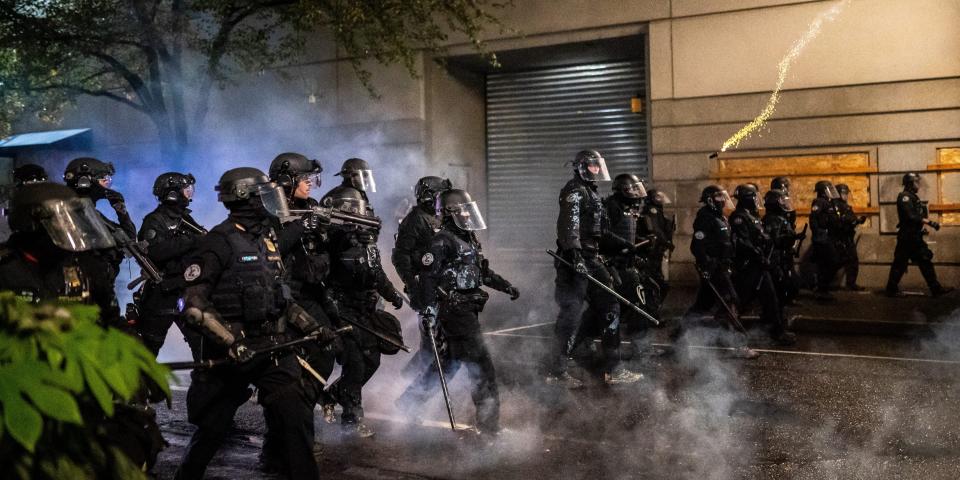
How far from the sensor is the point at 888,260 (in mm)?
14555

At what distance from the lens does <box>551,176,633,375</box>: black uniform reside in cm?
838

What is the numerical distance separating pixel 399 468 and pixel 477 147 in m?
13.9

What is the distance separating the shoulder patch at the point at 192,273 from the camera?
467cm

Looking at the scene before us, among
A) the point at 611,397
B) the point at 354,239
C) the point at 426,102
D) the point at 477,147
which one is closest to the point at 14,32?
the point at 426,102

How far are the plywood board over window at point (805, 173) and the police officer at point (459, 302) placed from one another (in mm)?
9394

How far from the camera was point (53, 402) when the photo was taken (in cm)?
212

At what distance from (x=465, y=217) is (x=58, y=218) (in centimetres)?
348

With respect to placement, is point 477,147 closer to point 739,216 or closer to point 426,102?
point 426,102

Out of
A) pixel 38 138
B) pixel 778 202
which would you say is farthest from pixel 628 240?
pixel 38 138

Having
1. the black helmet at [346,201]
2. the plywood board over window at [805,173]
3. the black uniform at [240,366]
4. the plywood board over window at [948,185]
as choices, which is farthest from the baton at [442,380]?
the plywood board over window at [948,185]

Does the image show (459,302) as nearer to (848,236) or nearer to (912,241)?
(912,241)

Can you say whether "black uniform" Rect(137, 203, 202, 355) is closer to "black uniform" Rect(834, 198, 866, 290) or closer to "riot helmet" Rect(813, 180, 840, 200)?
"riot helmet" Rect(813, 180, 840, 200)

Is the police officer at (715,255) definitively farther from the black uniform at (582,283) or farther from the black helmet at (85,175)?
the black helmet at (85,175)

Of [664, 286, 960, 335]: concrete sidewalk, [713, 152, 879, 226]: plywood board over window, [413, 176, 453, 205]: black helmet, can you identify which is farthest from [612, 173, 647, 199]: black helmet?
[713, 152, 879, 226]: plywood board over window
